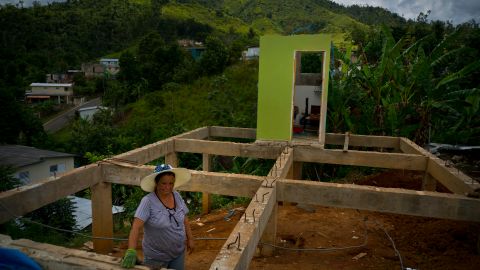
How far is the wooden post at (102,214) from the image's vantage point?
5434 mm

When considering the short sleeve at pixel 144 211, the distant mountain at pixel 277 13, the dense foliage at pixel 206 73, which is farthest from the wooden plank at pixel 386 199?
the distant mountain at pixel 277 13

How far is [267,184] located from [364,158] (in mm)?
2793

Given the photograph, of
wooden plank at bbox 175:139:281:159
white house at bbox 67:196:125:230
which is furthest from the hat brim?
white house at bbox 67:196:125:230

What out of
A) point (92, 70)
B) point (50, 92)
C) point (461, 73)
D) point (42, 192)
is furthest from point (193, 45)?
point (42, 192)

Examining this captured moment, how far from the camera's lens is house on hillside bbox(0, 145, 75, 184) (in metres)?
17.6

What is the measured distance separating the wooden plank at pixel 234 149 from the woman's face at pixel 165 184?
13.3ft

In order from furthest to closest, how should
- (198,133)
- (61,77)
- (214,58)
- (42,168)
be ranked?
(61,77) < (214,58) < (42,168) < (198,133)

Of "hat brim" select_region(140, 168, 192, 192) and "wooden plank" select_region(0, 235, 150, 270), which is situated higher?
"hat brim" select_region(140, 168, 192, 192)

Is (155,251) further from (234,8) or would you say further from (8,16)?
(234,8)

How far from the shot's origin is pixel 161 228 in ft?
10.3

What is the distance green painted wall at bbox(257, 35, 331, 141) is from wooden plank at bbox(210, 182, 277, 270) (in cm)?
349

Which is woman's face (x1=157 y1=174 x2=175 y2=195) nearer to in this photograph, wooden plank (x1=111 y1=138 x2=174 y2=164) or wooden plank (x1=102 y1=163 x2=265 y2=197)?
wooden plank (x1=102 y1=163 x2=265 y2=197)

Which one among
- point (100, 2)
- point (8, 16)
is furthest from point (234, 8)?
point (8, 16)

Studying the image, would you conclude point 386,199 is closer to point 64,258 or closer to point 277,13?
point 64,258
